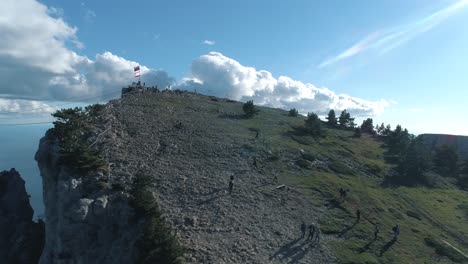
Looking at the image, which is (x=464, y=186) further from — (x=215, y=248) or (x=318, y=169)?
(x=215, y=248)

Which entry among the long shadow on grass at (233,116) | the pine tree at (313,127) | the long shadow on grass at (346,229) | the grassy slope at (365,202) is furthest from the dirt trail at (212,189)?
the pine tree at (313,127)

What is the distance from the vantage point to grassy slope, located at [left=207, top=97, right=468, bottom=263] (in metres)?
41.5

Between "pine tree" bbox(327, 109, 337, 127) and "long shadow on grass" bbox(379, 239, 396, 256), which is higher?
"pine tree" bbox(327, 109, 337, 127)

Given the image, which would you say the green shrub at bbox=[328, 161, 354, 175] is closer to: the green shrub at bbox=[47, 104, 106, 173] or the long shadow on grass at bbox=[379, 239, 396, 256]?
the long shadow on grass at bbox=[379, 239, 396, 256]

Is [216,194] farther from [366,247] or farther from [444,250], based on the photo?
[444,250]

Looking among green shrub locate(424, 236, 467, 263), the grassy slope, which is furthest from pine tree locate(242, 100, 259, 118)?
green shrub locate(424, 236, 467, 263)

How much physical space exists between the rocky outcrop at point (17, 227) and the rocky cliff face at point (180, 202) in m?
7.57

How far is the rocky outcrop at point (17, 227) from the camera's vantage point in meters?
50.6

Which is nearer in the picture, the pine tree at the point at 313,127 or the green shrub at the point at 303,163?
the green shrub at the point at 303,163

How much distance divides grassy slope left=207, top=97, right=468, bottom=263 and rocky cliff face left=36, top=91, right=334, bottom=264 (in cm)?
293

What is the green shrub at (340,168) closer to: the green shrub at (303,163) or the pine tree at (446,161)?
the green shrub at (303,163)

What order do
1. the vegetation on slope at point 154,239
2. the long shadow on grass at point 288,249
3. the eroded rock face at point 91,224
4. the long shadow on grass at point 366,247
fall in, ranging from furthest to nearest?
1. the long shadow on grass at point 366,247
2. the eroded rock face at point 91,224
3. the long shadow on grass at point 288,249
4. the vegetation on slope at point 154,239

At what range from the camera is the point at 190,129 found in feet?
224

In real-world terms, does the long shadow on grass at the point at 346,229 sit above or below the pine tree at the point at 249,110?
below
